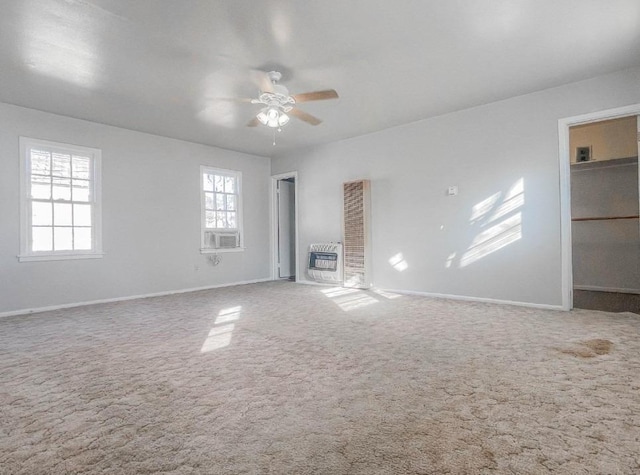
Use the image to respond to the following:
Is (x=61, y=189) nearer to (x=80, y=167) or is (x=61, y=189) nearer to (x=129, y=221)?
(x=80, y=167)

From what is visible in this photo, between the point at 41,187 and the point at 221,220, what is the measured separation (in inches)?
108

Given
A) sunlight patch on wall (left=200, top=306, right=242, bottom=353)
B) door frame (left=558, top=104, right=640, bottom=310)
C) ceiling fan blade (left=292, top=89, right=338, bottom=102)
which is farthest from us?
door frame (left=558, top=104, right=640, bottom=310)

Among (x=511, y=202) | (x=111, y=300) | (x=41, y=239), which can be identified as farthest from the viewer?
(x=111, y=300)

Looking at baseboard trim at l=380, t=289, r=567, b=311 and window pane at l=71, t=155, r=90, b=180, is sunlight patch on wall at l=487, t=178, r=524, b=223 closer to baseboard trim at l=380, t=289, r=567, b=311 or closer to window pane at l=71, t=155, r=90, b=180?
baseboard trim at l=380, t=289, r=567, b=311

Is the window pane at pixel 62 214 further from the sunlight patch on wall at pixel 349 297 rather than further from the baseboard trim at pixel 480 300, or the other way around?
the baseboard trim at pixel 480 300

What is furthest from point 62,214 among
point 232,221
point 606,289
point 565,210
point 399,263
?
point 606,289

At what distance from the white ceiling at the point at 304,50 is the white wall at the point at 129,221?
54 centimetres

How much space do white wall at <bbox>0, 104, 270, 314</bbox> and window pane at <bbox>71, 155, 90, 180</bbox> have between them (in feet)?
0.69

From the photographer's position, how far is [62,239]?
15.3 feet

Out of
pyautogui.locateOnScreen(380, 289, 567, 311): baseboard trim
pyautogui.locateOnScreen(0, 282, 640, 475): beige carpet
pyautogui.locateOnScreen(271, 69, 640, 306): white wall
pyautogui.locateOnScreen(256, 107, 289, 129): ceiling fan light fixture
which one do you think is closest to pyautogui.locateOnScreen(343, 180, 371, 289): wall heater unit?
pyautogui.locateOnScreen(271, 69, 640, 306): white wall

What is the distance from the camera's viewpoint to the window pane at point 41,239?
14.5ft

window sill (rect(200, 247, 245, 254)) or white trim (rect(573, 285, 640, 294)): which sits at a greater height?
window sill (rect(200, 247, 245, 254))

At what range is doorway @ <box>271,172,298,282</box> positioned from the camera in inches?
288

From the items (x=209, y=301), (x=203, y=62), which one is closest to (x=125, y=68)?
(x=203, y=62)
